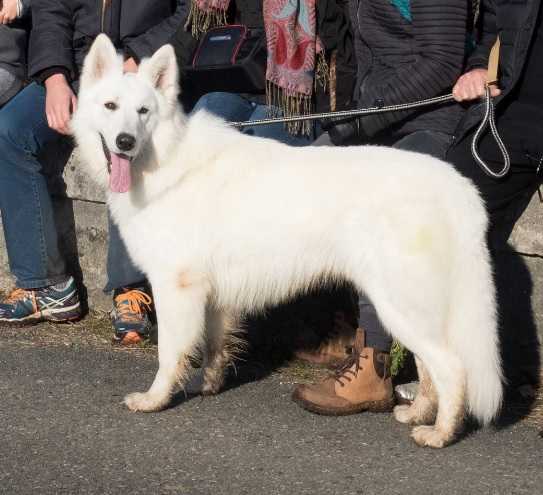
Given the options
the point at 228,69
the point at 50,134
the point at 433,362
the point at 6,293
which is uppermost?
the point at 228,69

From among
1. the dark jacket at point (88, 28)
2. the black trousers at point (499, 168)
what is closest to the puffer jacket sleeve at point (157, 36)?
the dark jacket at point (88, 28)

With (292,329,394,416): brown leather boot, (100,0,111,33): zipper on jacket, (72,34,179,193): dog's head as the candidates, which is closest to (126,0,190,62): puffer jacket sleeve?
(100,0,111,33): zipper on jacket

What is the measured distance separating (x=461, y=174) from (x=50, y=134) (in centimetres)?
251

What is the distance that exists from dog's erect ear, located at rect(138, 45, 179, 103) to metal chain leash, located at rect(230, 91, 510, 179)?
497 millimetres

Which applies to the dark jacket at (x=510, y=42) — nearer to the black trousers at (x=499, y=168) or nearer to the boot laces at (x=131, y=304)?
the black trousers at (x=499, y=168)

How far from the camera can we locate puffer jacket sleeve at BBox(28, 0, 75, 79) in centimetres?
519

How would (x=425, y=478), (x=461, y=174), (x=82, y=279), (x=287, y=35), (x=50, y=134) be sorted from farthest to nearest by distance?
1. (x=82, y=279)
2. (x=50, y=134)
3. (x=287, y=35)
4. (x=461, y=174)
5. (x=425, y=478)

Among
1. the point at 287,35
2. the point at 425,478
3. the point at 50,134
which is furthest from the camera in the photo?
the point at 50,134

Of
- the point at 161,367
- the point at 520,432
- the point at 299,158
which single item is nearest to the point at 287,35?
the point at 299,158

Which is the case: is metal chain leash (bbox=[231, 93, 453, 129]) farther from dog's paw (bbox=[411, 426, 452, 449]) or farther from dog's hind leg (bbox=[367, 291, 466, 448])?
dog's paw (bbox=[411, 426, 452, 449])

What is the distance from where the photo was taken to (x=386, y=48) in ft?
14.6

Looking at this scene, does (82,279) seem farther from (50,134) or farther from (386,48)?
(386,48)

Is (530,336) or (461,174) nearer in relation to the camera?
(461,174)

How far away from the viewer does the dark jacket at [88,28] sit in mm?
5203
